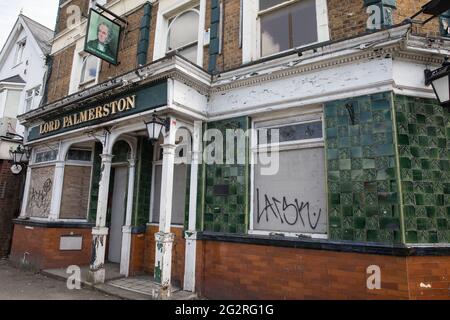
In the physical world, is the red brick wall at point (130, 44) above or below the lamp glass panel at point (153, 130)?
above

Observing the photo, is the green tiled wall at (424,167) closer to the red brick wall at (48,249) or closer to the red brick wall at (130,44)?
the red brick wall at (130,44)

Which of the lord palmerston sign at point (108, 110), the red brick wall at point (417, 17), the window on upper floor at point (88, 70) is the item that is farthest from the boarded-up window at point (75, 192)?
the red brick wall at point (417, 17)

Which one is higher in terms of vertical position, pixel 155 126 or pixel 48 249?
pixel 155 126

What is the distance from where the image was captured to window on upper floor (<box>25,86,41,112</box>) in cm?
1259

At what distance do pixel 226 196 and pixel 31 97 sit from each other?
11543 millimetres

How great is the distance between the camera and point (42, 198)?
8789 mm

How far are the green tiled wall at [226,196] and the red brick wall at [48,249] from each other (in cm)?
448

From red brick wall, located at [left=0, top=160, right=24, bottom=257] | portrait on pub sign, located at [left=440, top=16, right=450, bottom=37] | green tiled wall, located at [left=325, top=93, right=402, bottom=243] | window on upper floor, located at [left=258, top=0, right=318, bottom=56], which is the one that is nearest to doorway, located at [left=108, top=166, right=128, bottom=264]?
red brick wall, located at [left=0, top=160, right=24, bottom=257]

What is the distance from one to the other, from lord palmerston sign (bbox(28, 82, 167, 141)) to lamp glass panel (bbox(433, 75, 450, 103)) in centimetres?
417

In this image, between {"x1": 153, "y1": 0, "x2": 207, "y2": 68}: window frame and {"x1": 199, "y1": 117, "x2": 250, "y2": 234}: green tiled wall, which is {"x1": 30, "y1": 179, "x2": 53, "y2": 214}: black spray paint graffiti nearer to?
{"x1": 153, "y1": 0, "x2": 207, "y2": 68}: window frame

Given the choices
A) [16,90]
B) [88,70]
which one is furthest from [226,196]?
[16,90]

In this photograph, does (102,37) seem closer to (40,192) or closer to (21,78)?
(40,192)

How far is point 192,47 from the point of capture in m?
7.28

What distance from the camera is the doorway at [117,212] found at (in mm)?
8297
